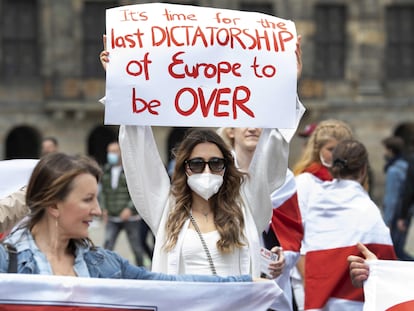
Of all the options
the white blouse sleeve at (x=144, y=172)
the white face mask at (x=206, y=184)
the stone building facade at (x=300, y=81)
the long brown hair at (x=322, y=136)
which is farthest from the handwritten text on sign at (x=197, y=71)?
the stone building facade at (x=300, y=81)

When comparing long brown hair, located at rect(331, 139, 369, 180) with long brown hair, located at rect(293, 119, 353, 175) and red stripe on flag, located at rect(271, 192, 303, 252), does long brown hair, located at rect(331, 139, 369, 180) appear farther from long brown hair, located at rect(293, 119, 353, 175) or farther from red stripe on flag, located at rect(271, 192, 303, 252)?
long brown hair, located at rect(293, 119, 353, 175)

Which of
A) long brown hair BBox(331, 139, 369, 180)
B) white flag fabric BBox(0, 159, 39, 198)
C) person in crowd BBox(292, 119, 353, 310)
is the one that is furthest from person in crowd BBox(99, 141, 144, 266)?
white flag fabric BBox(0, 159, 39, 198)

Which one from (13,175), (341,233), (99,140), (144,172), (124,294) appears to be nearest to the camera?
(124,294)

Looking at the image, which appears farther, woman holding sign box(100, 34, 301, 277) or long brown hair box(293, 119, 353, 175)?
long brown hair box(293, 119, 353, 175)

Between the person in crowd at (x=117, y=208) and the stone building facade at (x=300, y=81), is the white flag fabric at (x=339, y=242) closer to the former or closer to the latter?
the person in crowd at (x=117, y=208)

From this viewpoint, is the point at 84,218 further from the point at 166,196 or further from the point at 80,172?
the point at 166,196

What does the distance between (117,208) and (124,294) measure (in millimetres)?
8052

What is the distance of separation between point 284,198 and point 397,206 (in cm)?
621

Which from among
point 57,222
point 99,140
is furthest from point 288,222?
point 99,140

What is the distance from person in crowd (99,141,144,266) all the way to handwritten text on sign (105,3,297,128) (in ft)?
22.3

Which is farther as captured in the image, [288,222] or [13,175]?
[288,222]

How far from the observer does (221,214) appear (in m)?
4.86

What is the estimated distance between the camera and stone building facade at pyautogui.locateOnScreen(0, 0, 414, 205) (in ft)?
86.9

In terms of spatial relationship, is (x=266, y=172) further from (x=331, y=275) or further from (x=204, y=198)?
(x=331, y=275)
